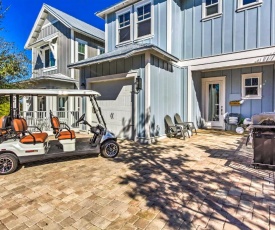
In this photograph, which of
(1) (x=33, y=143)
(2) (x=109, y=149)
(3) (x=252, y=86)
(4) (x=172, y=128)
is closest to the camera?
(1) (x=33, y=143)

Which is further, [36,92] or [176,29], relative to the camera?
[176,29]

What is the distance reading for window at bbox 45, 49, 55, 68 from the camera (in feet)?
44.8

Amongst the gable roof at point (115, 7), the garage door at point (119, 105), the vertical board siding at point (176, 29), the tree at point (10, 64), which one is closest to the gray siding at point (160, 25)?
the vertical board siding at point (176, 29)

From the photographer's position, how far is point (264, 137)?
3988mm

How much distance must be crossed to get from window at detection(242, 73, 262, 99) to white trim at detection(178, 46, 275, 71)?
1.33 metres

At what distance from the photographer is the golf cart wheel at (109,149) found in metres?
5.27

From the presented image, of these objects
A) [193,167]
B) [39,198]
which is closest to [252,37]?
[193,167]

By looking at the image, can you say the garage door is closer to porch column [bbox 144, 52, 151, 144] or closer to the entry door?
porch column [bbox 144, 52, 151, 144]

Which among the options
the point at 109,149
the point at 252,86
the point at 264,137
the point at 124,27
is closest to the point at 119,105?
the point at 109,149

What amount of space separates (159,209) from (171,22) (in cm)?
796

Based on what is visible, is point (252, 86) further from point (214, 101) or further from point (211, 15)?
point (211, 15)

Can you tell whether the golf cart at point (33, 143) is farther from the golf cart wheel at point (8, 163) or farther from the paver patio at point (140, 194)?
the paver patio at point (140, 194)

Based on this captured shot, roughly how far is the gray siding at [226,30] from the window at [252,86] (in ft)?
6.09

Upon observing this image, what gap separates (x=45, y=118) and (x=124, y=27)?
648 centimetres
